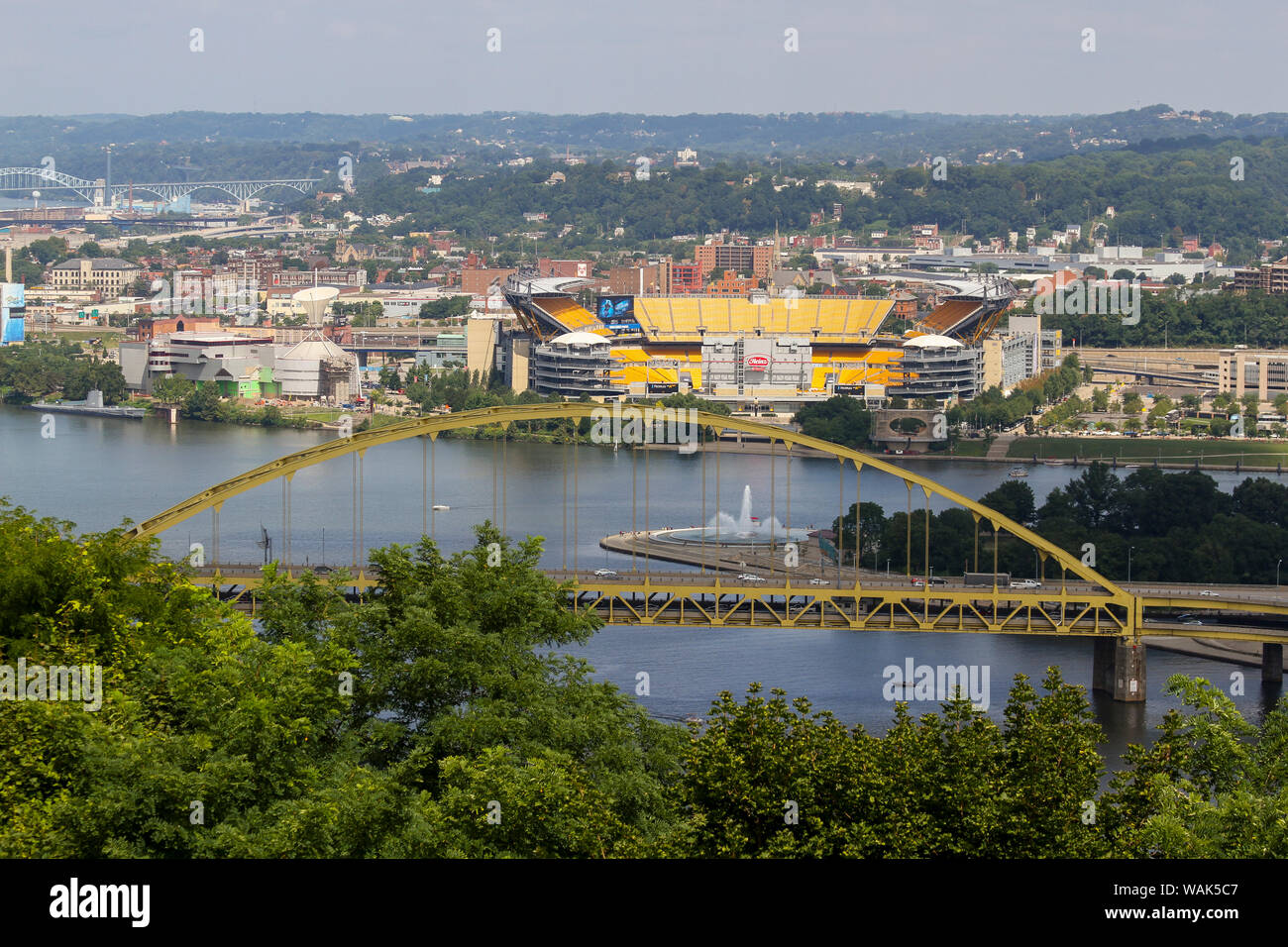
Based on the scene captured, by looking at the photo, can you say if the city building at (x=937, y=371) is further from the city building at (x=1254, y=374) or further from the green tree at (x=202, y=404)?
the green tree at (x=202, y=404)

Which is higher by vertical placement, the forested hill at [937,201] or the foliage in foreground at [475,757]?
the forested hill at [937,201]

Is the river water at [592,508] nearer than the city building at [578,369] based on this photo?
Yes

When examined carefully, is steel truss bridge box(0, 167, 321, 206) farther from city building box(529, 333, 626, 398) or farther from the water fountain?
the water fountain

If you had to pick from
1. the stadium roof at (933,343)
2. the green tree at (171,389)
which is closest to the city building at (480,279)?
the green tree at (171,389)

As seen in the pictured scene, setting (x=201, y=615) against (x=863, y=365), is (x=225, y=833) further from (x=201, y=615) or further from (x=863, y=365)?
(x=863, y=365)
